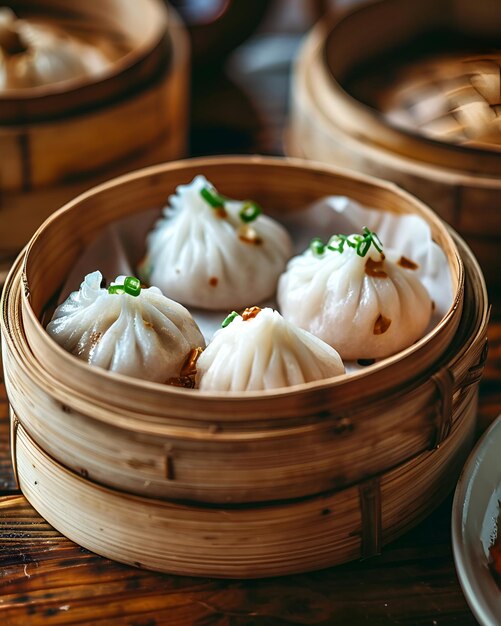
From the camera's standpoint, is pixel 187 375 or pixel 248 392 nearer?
pixel 248 392

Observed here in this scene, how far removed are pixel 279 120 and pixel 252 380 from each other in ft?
4.33

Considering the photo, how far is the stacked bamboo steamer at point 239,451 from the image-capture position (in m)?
1.08

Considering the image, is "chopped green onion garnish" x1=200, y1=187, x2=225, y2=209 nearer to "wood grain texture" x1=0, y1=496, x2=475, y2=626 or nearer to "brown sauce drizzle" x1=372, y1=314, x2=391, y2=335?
"brown sauce drizzle" x1=372, y1=314, x2=391, y2=335

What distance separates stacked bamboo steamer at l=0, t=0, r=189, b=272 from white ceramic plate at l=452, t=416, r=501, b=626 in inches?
36.9

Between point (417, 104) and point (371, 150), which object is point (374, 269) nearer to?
point (371, 150)

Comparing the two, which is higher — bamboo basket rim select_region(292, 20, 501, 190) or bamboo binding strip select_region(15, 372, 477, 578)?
bamboo basket rim select_region(292, 20, 501, 190)

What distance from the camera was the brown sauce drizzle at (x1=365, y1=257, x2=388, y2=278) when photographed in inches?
54.7

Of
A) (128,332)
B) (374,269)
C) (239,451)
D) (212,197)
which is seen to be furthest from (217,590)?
(212,197)

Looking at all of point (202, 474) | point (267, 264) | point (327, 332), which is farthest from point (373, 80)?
point (202, 474)

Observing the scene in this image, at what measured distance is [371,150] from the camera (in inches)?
70.2

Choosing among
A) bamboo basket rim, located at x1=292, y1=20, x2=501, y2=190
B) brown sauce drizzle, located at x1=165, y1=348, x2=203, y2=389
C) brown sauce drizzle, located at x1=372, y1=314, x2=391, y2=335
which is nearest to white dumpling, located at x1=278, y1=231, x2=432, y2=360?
brown sauce drizzle, located at x1=372, y1=314, x2=391, y2=335

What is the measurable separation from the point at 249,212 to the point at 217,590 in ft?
2.08

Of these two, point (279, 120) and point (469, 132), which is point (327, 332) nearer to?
point (469, 132)

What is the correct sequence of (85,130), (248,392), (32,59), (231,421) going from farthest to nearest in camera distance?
(32,59), (85,130), (248,392), (231,421)
